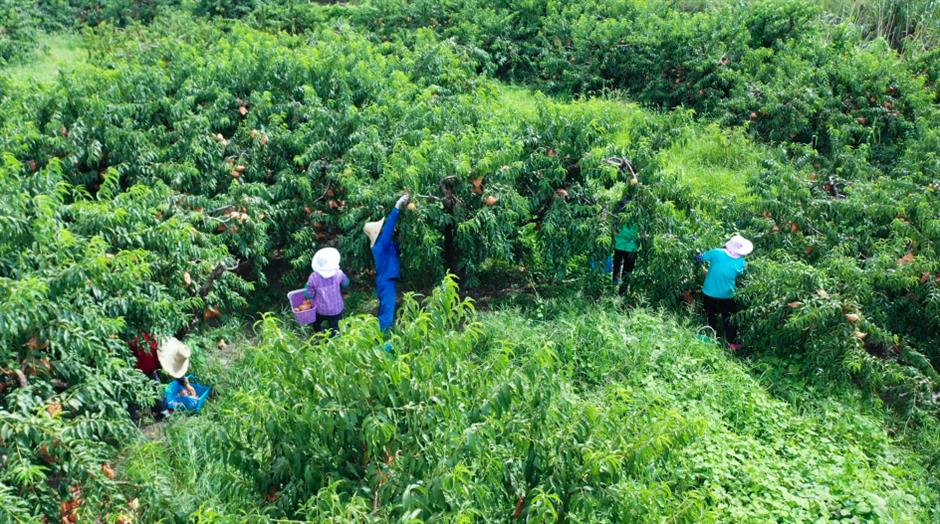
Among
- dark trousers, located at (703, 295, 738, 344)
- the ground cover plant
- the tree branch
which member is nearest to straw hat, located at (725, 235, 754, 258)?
the ground cover plant

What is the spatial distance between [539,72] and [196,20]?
771 cm

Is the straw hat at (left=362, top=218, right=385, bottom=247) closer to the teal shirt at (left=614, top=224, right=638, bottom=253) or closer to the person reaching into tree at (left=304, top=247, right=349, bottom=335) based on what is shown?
the person reaching into tree at (left=304, top=247, right=349, bottom=335)

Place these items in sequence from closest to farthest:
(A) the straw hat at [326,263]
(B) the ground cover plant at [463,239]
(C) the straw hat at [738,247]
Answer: (B) the ground cover plant at [463,239]
(A) the straw hat at [326,263]
(C) the straw hat at [738,247]

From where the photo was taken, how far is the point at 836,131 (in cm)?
1039

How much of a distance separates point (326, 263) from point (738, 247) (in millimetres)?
4116

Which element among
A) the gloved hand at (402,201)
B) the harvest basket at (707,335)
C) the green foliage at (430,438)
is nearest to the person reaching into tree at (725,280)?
the harvest basket at (707,335)

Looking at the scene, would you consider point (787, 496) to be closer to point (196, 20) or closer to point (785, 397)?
point (785, 397)

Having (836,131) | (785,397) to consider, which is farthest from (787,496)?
(836,131)

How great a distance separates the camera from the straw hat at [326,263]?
738 cm

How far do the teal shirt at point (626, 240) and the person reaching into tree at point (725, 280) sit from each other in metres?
0.68

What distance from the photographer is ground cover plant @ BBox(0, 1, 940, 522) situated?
4.09m

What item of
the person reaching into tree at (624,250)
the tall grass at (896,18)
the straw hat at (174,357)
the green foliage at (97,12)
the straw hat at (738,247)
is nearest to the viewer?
the straw hat at (174,357)

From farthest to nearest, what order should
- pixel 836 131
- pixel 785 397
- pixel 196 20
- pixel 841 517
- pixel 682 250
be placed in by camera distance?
pixel 196 20 < pixel 836 131 < pixel 682 250 < pixel 785 397 < pixel 841 517

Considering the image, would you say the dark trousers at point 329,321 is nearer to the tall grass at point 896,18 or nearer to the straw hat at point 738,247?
the straw hat at point 738,247
